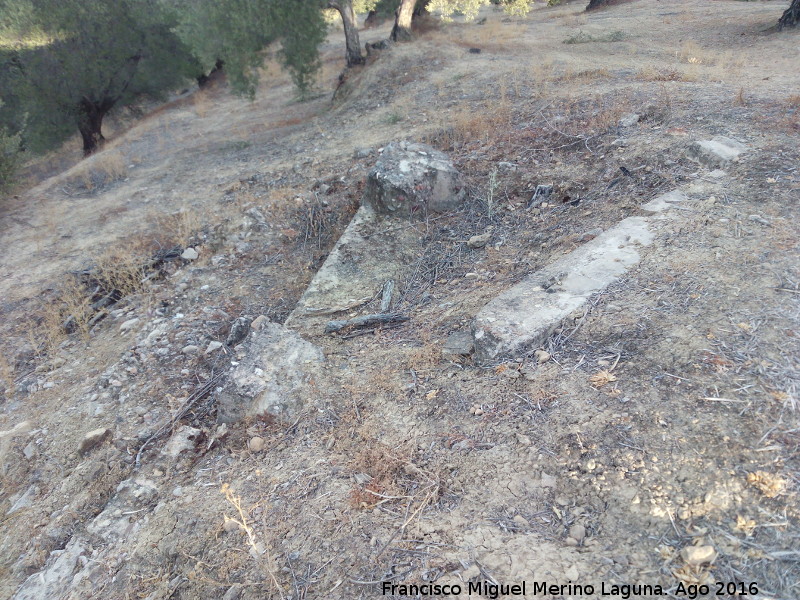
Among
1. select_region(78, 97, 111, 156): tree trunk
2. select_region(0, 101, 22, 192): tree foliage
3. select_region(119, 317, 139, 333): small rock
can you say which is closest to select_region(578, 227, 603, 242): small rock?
select_region(119, 317, 139, 333): small rock

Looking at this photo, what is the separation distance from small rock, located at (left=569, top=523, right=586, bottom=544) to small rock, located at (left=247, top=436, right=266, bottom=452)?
1.92 m

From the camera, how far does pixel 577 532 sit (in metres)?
2.28

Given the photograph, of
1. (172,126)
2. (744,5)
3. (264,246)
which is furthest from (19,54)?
(744,5)

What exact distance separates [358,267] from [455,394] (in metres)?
2.25

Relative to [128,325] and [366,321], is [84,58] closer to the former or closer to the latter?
[128,325]

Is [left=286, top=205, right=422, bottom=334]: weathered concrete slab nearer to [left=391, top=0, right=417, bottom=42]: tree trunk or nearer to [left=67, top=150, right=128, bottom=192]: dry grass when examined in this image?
[left=67, top=150, right=128, bottom=192]: dry grass

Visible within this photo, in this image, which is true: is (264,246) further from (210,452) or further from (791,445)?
(791,445)

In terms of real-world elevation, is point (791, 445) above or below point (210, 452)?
above

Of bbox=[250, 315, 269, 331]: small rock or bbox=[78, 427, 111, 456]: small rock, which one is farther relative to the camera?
bbox=[250, 315, 269, 331]: small rock

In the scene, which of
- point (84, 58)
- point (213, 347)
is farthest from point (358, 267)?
point (84, 58)

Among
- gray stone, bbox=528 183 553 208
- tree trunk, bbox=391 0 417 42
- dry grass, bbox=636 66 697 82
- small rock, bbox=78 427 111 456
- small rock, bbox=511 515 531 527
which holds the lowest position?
small rock, bbox=78 427 111 456

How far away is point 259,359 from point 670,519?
8.74ft

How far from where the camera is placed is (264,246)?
20.3 ft

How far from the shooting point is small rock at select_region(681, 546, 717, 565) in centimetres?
202
